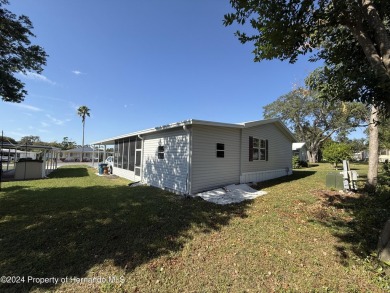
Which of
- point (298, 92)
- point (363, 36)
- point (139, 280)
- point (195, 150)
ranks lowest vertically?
point (139, 280)

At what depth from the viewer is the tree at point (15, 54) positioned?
6.43 metres

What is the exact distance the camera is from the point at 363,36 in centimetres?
343

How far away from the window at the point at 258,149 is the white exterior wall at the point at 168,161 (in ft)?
13.9

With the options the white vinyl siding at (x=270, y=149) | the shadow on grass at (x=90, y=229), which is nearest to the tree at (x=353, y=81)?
the shadow on grass at (x=90, y=229)

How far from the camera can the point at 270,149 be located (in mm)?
12945

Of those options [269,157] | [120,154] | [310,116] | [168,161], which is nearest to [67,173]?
[120,154]

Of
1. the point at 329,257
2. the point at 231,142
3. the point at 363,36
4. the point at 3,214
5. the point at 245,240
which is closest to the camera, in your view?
the point at 363,36

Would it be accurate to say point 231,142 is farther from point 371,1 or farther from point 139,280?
point 139,280

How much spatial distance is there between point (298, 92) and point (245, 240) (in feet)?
110

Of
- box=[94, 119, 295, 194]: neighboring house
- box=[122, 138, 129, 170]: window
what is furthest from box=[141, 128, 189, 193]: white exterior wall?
box=[122, 138, 129, 170]: window

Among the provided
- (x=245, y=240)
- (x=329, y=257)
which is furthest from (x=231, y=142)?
(x=329, y=257)

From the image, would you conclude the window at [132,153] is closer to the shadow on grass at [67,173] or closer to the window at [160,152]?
the window at [160,152]

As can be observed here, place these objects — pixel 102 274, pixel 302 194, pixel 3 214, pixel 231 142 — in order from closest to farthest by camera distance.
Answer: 1. pixel 102 274
2. pixel 3 214
3. pixel 302 194
4. pixel 231 142

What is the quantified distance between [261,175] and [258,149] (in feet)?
5.08
